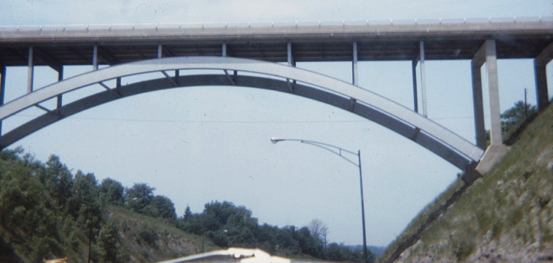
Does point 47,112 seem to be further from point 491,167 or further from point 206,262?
point 206,262

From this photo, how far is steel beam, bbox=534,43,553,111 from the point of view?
2596 cm

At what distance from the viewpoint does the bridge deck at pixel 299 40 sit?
2492cm

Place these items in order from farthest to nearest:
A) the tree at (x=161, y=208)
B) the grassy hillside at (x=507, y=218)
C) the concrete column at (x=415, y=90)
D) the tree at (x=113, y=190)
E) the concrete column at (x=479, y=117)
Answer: the tree at (x=113, y=190)
the tree at (x=161, y=208)
the concrete column at (x=415, y=90)
the concrete column at (x=479, y=117)
the grassy hillside at (x=507, y=218)

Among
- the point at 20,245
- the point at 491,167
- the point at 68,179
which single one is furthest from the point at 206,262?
the point at 68,179

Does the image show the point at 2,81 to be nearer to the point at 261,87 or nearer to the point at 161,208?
the point at 261,87

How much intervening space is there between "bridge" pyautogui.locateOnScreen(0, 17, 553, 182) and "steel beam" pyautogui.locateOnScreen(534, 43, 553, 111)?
0.05m

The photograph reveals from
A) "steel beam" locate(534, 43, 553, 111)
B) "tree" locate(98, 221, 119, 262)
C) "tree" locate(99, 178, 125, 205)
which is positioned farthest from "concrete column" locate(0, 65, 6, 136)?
"tree" locate(99, 178, 125, 205)

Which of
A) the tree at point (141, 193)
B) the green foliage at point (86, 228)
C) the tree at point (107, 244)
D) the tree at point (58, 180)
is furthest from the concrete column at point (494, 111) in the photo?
the tree at point (141, 193)

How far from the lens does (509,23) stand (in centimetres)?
2455

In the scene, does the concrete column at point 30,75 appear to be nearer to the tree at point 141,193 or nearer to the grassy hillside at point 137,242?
the grassy hillside at point 137,242

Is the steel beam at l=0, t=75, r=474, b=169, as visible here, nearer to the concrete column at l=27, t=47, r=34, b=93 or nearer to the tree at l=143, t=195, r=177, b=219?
the concrete column at l=27, t=47, r=34, b=93

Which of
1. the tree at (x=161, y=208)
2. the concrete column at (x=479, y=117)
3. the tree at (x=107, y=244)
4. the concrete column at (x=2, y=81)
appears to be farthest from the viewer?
the tree at (x=161, y=208)

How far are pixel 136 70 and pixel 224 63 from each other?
172 inches

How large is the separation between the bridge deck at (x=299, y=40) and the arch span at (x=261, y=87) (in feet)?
4.03
